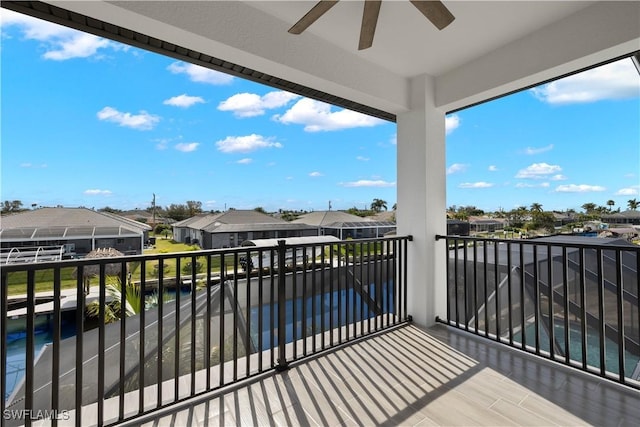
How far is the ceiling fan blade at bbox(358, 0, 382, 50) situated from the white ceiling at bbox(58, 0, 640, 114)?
45 cm

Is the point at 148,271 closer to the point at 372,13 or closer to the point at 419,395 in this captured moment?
the point at 419,395

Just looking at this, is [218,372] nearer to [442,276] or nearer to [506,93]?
[442,276]

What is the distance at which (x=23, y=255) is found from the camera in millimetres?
1479

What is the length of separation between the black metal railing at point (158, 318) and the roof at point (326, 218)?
36cm

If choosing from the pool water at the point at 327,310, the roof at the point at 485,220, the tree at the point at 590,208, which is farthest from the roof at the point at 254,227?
the tree at the point at 590,208

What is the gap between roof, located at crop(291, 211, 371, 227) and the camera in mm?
2868

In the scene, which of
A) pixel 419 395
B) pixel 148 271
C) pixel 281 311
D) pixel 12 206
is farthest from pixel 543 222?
pixel 12 206

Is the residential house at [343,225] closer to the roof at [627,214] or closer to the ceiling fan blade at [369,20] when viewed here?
the ceiling fan blade at [369,20]

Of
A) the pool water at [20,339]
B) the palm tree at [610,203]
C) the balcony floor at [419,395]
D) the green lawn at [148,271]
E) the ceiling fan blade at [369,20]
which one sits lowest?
the balcony floor at [419,395]

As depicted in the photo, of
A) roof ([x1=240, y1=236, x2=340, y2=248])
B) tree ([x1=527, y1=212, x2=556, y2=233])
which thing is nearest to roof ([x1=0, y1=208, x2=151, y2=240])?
roof ([x1=240, y1=236, x2=340, y2=248])

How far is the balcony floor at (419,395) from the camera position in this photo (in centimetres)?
162

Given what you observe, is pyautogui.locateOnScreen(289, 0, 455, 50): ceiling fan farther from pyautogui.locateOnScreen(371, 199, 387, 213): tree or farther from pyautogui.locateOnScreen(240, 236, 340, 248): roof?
pyautogui.locateOnScreen(371, 199, 387, 213): tree

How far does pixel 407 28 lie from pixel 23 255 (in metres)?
2.91

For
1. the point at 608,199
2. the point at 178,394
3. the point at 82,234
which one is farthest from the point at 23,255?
the point at 608,199
